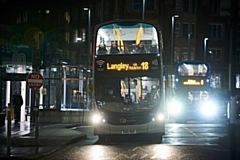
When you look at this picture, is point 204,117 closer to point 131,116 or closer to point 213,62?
point 213,62

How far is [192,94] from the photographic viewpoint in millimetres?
42125

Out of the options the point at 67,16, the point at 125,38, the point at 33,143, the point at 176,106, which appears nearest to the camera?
the point at 33,143

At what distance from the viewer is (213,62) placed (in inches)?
2596

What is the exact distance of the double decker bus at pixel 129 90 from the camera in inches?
839

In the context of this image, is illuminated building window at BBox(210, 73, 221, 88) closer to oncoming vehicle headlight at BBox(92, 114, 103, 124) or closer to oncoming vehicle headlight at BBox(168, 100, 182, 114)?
oncoming vehicle headlight at BBox(168, 100, 182, 114)

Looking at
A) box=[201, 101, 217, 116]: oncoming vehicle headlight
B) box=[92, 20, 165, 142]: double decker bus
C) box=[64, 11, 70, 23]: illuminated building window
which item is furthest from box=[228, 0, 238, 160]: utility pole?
box=[64, 11, 70, 23]: illuminated building window

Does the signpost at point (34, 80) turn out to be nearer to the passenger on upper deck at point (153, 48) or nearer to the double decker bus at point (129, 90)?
the double decker bus at point (129, 90)

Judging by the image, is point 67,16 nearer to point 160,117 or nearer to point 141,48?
point 141,48

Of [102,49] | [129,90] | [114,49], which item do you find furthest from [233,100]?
[102,49]

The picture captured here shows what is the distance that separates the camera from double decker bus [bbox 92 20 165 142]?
21312 mm

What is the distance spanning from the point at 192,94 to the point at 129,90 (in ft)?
70.3

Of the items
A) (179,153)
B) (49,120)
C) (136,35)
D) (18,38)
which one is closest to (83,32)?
(18,38)

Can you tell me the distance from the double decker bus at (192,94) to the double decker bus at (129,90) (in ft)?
60.7

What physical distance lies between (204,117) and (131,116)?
25844 mm
